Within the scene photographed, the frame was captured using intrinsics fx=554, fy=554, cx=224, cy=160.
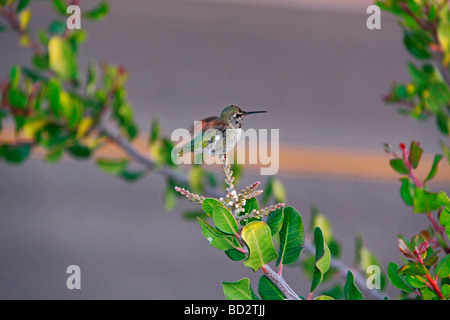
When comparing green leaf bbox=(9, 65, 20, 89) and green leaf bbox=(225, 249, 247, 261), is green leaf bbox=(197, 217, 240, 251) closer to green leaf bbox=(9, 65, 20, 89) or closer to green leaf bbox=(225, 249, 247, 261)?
green leaf bbox=(225, 249, 247, 261)

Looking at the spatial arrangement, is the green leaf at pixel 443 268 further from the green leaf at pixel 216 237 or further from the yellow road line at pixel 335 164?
the yellow road line at pixel 335 164

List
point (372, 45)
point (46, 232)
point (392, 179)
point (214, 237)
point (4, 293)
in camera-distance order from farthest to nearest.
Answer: point (372, 45)
point (392, 179)
point (46, 232)
point (4, 293)
point (214, 237)

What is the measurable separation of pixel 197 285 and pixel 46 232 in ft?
5.56

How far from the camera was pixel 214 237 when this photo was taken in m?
1.11

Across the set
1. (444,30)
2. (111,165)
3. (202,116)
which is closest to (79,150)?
(111,165)

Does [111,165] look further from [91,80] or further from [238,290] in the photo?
[238,290]

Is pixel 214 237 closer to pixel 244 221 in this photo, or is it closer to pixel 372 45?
pixel 244 221

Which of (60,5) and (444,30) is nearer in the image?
(444,30)

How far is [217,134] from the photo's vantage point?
1.10 metres

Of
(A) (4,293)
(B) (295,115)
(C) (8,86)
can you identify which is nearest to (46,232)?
(A) (4,293)

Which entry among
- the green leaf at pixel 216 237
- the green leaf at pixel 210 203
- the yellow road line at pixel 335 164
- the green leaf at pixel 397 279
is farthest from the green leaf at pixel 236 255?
the yellow road line at pixel 335 164

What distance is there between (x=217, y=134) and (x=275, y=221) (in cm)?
23

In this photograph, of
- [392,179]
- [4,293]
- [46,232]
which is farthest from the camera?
[392,179]
